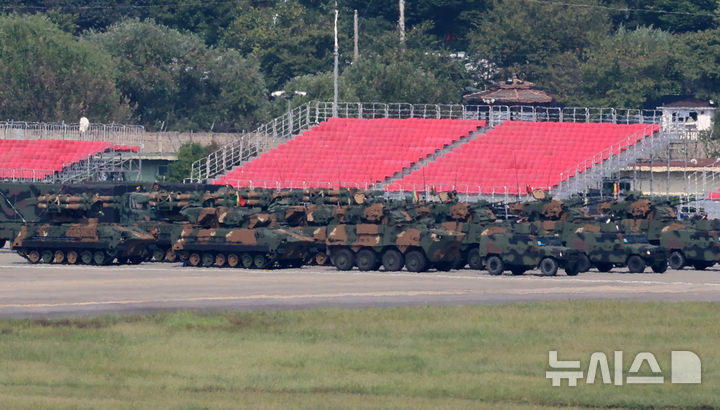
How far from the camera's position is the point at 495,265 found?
4809 cm

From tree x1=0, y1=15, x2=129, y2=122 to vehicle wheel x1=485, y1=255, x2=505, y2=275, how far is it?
55.7 m

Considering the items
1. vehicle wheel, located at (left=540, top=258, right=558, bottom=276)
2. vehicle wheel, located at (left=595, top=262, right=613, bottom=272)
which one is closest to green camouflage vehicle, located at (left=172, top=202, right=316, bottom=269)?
vehicle wheel, located at (left=540, top=258, right=558, bottom=276)

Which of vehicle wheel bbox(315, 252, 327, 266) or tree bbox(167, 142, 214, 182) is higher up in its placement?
tree bbox(167, 142, 214, 182)

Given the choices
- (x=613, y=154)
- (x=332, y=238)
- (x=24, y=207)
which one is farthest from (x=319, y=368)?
(x=613, y=154)

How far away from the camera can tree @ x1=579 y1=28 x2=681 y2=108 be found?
10506 cm

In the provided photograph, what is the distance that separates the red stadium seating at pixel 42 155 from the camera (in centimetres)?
7906

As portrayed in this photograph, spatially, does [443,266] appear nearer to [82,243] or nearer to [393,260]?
[393,260]

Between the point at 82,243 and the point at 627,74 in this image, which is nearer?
the point at 82,243

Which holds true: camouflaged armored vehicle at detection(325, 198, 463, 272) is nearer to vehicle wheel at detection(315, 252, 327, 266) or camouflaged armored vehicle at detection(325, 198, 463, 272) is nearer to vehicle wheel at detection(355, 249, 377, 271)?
vehicle wheel at detection(355, 249, 377, 271)

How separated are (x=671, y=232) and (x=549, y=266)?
5.79m

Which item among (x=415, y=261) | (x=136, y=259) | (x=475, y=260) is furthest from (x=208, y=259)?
(x=475, y=260)

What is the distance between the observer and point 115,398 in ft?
81.2

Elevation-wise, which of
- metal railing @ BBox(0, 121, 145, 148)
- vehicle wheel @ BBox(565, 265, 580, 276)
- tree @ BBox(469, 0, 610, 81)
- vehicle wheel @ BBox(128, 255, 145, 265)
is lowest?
vehicle wheel @ BBox(565, 265, 580, 276)

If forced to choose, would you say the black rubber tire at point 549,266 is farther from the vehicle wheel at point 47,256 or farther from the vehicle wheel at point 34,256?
the vehicle wheel at point 34,256
